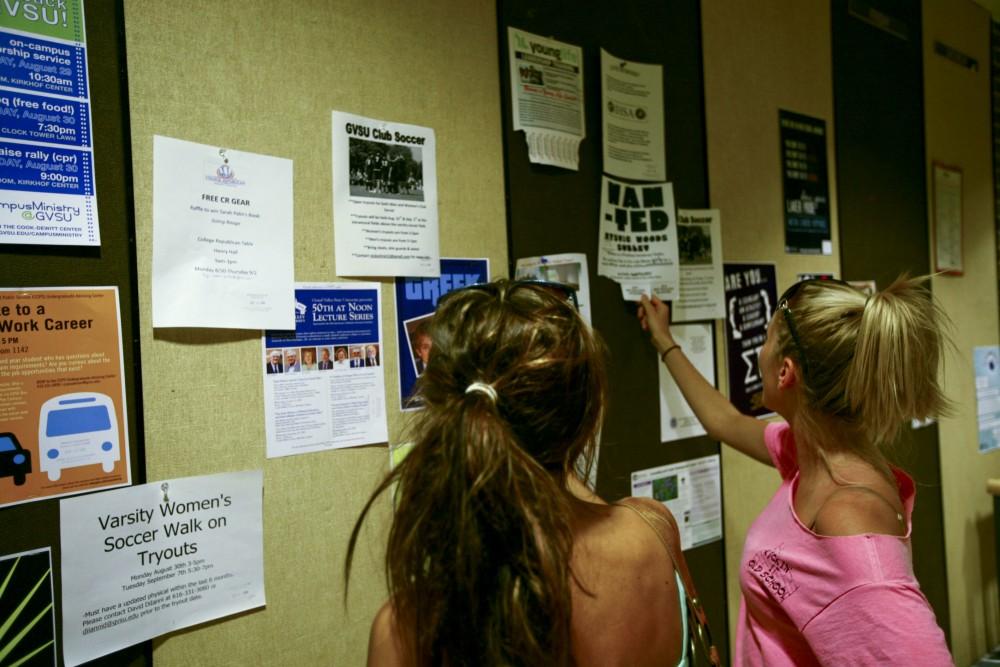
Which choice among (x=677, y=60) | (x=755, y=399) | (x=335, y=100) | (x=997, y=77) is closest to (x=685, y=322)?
(x=755, y=399)

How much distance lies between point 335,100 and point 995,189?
10.6 ft

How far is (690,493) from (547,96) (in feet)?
3.71

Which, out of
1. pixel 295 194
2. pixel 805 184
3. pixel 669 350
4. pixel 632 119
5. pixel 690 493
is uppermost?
pixel 632 119

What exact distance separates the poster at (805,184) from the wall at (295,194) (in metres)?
1.20

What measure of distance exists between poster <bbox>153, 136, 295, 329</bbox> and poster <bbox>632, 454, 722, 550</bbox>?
105 centimetres

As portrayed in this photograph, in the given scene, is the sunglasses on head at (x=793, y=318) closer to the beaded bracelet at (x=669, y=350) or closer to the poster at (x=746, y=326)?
the beaded bracelet at (x=669, y=350)

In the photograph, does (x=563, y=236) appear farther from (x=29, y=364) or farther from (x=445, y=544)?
(x=29, y=364)

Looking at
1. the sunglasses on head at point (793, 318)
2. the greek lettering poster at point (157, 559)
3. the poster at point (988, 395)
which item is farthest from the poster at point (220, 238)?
the poster at point (988, 395)

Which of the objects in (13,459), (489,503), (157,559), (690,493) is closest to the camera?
(489,503)

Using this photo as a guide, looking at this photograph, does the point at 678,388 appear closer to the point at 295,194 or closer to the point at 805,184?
the point at 805,184

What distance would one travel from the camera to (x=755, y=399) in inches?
79.6

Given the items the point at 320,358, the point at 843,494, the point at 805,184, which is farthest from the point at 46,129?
the point at 805,184

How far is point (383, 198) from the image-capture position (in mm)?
1310

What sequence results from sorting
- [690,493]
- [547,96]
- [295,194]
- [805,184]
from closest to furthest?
[295,194], [547,96], [690,493], [805,184]
